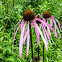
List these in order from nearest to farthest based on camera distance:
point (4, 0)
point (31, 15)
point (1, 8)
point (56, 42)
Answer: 1. point (31, 15)
2. point (56, 42)
3. point (1, 8)
4. point (4, 0)

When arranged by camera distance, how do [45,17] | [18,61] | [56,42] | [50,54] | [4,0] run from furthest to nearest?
[4,0] → [56,42] → [50,54] → [18,61] → [45,17]

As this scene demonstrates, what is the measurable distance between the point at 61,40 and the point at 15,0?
3.56ft

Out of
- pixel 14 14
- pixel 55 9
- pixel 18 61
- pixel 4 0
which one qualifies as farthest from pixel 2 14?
pixel 55 9

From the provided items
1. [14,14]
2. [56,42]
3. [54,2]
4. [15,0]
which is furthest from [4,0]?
[56,42]

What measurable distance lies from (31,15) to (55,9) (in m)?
1.63

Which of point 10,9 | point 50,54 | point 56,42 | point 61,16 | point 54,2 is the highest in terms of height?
point 54,2

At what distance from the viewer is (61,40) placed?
1563 millimetres

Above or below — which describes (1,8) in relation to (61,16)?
above

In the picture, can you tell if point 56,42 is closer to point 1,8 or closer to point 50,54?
point 50,54

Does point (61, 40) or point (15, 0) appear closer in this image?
point (61, 40)

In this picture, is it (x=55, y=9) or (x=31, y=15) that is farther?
(x=55, y=9)

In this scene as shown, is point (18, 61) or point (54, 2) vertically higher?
point (54, 2)

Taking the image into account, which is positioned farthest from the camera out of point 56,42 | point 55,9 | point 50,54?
point 55,9

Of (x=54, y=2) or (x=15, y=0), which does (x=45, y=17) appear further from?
(x=54, y=2)
